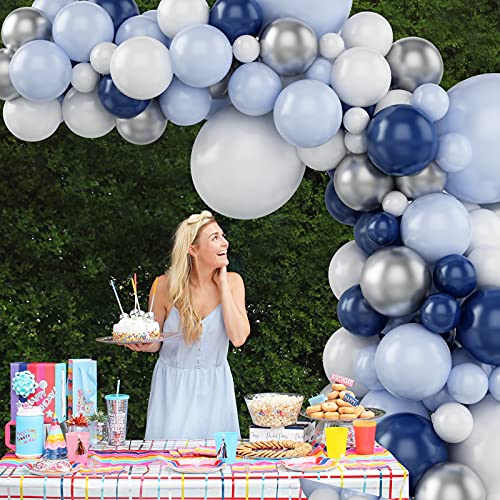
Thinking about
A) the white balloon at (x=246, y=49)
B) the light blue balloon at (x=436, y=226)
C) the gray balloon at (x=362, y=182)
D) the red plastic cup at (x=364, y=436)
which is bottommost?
the red plastic cup at (x=364, y=436)

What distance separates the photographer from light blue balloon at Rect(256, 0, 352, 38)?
2.84m

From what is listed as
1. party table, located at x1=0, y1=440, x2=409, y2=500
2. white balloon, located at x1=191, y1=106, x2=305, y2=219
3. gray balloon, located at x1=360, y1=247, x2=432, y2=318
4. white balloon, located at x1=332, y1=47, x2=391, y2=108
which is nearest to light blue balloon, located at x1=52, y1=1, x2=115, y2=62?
white balloon, located at x1=191, y1=106, x2=305, y2=219

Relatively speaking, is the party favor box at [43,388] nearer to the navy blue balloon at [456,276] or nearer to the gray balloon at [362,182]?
the gray balloon at [362,182]

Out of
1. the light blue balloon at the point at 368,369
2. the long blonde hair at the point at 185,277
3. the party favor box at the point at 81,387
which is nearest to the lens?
the party favor box at the point at 81,387

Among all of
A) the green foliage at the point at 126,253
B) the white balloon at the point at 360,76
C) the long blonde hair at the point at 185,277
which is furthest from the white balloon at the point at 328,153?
the green foliage at the point at 126,253

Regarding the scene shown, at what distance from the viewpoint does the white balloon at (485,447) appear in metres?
2.81

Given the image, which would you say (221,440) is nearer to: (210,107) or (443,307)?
(443,307)

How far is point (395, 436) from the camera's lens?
9.39ft

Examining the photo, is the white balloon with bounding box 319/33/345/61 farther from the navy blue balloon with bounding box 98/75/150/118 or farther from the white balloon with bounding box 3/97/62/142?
the white balloon with bounding box 3/97/62/142

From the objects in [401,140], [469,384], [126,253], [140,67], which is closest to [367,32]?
[401,140]

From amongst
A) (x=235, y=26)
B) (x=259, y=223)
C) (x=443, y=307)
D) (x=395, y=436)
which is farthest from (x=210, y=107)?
(x=259, y=223)

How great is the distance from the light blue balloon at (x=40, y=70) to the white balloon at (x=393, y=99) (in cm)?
96

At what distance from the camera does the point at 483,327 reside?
2.74m

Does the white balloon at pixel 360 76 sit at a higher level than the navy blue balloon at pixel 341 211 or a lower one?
higher
